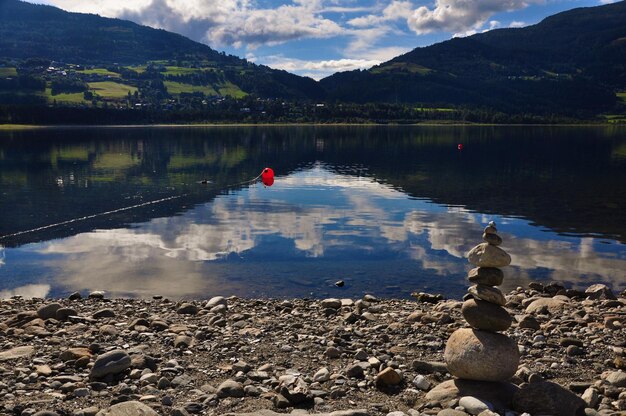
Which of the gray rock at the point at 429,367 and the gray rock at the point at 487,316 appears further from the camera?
the gray rock at the point at 429,367

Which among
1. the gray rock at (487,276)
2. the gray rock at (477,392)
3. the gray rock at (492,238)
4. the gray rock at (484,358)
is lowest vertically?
the gray rock at (477,392)

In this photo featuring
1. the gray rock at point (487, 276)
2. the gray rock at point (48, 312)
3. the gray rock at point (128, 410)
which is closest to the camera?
the gray rock at point (128, 410)

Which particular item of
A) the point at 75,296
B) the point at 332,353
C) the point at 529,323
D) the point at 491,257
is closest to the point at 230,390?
the point at 332,353

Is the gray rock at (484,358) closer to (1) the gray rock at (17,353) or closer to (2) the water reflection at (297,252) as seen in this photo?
(1) the gray rock at (17,353)

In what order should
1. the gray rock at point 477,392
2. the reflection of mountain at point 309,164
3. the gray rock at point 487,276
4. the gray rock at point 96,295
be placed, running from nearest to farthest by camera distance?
the gray rock at point 477,392
the gray rock at point 487,276
the gray rock at point 96,295
the reflection of mountain at point 309,164

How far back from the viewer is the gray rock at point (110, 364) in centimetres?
1548

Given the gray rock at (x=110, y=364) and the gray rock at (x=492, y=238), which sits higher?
the gray rock at (x=492, y=238)

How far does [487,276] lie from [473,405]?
3.91m

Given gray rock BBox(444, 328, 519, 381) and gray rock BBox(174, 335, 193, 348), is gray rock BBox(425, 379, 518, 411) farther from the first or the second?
gray rock BBox(174, 335, 193, 348)

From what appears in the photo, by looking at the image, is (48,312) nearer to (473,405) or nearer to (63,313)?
(63,313)

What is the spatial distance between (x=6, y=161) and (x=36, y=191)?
162 ft

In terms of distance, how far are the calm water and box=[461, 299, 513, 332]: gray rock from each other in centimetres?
1418

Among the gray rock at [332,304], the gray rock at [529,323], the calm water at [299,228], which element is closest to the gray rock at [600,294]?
the calm water at [299,228]

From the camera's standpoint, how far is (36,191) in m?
68.0
